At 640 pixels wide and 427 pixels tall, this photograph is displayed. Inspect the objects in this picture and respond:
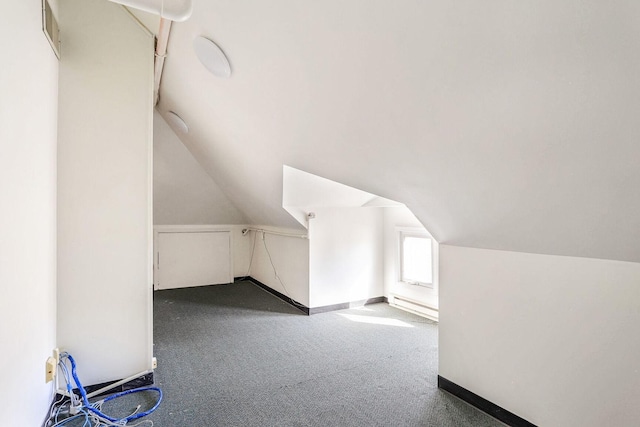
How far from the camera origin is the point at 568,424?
5.41ft

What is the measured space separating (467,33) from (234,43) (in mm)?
1284

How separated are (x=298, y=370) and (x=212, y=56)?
2136 millimetres

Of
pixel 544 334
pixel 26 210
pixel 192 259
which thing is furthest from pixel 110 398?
pixel 192 259

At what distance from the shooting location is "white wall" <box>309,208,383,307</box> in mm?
4012

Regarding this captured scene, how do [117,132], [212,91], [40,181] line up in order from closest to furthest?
[40,181] → [117,132] → [212,91]

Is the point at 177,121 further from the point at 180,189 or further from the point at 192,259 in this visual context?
the point at 192,259

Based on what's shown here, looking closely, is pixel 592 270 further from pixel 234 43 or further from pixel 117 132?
pixel 117 132

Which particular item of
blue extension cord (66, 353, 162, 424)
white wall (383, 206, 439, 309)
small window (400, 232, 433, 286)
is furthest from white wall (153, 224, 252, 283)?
blue extension cord (66, 353, 162, 424)

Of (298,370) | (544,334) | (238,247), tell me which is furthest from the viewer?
(238,247)

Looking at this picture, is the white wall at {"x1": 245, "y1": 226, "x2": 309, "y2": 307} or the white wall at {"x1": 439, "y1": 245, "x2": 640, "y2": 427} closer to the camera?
the white wall at {"x1": 439, "y1": 245, "x2": 640, "y2": 427}

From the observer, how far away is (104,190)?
7.49 ft

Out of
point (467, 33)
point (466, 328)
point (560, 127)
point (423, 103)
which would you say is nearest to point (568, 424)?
point (466, 328)

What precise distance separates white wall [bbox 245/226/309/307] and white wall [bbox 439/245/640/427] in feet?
Result: 6.72

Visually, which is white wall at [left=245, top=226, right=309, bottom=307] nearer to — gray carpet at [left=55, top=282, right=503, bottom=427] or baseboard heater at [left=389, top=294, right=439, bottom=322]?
gray carpet at [left=55, top=282, right=503, bottom=427]
